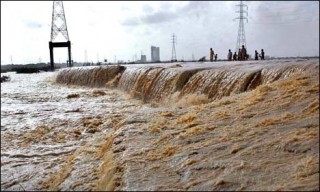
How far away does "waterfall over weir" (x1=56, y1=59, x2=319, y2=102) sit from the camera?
31.3 ft

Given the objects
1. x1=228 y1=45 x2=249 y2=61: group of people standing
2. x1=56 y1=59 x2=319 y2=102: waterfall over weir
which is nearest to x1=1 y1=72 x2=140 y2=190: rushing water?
x1=56 y1=59 x2=319 y2=102: waterfall over weir

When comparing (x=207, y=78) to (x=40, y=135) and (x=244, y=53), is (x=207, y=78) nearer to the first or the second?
(x=40, y=135)

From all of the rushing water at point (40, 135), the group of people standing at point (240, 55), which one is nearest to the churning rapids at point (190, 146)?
the rushing water at point (40, 135)

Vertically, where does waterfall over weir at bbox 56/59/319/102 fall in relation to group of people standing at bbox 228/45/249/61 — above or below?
below

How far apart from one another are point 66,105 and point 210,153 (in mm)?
9403

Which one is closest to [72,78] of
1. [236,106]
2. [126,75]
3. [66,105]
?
[126,75]

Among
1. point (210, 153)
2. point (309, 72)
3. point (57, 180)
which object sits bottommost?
point (57, 180)

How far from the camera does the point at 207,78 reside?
1162 cm

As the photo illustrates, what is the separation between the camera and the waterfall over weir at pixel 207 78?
955 cm

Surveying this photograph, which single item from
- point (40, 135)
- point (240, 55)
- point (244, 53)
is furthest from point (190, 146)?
point (244, 53)

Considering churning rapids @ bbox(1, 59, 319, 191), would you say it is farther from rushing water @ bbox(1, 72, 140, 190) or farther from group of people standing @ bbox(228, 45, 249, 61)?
group of people standing @ bbox(228, 45, 249, 61)

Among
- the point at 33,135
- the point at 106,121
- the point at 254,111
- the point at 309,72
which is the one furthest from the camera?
the point at 106,121

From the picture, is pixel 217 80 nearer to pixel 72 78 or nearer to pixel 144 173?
pixel 144 173

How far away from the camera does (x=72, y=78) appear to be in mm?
26297
